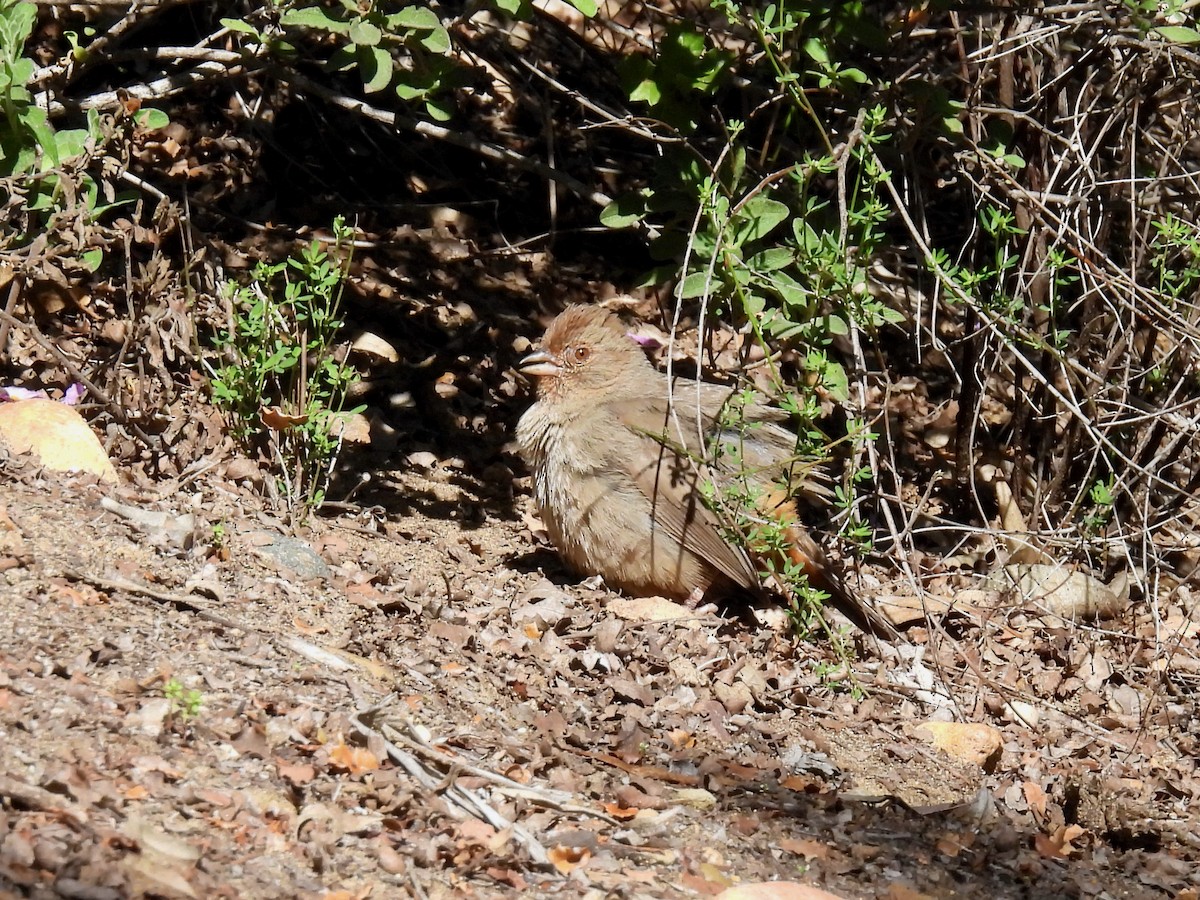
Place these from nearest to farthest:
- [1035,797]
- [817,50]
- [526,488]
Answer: [1035,797], [817,50], [526,488]

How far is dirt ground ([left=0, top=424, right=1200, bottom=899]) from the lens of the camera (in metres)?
3.18

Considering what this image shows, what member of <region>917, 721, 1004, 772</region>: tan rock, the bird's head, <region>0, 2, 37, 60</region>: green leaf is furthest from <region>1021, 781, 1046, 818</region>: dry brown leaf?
<region>0, 2, 37, 60</region>: green leaf

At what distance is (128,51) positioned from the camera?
20.0ft

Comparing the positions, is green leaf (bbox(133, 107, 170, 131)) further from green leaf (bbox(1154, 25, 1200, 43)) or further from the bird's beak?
green leaf (bbox(1154, 25, 1200, 43))

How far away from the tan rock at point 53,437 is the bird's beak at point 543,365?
71.7 inches

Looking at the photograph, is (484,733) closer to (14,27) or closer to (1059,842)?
(1059,842)

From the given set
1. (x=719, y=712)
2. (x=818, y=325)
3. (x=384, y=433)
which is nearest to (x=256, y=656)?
(x=719, y=712)

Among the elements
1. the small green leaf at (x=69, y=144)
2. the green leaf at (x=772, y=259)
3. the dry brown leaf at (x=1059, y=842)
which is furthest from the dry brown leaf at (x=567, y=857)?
the small green leaf at (x=69, y=144)

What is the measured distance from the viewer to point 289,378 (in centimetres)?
580

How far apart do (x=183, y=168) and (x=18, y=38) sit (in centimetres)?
224

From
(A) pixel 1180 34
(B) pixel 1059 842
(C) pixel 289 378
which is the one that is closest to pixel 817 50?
(A) pixel 1180 34

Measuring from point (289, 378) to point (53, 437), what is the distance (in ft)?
3.30

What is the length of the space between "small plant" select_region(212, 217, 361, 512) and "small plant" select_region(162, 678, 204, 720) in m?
1.99

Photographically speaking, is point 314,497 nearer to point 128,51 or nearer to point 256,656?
point 256,656
